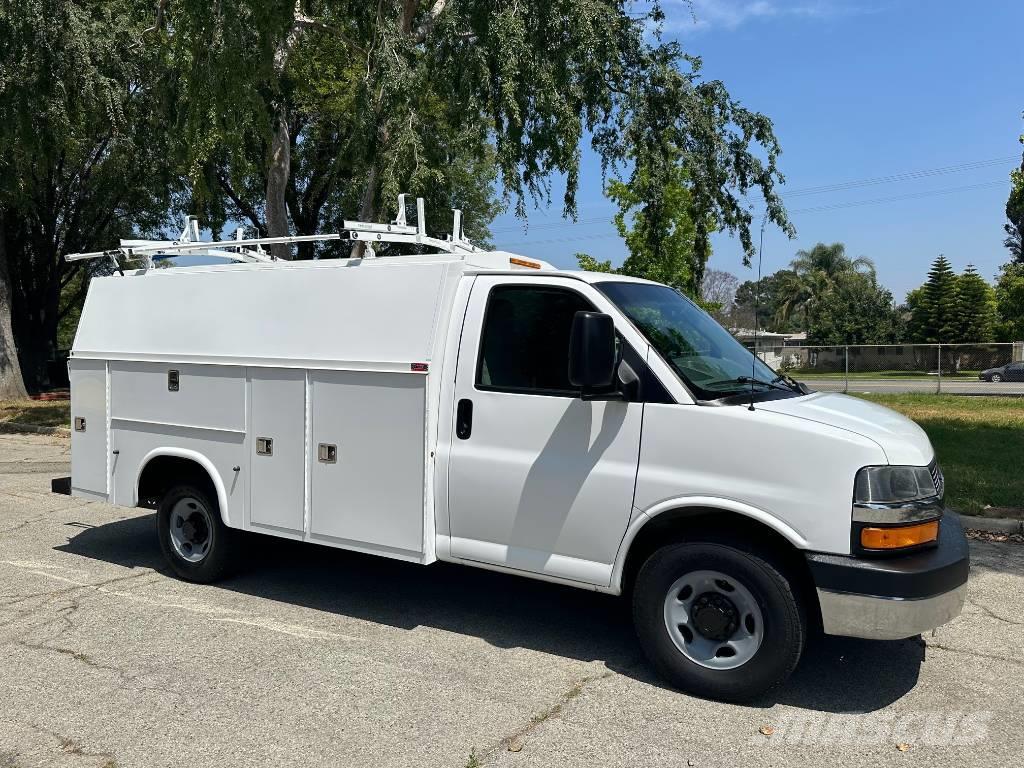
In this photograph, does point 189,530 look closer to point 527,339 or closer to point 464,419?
point 464,419

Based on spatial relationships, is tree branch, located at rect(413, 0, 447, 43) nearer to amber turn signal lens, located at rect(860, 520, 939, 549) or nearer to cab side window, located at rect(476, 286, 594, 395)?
cab side window, located at rect(476, 286, 594, 395)

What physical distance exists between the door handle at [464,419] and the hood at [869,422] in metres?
1.59

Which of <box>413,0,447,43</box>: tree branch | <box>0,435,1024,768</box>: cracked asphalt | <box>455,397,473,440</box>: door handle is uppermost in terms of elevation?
<box>413,0,447,43</box>: tree branch

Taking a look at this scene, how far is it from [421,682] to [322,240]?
2770 millimetres

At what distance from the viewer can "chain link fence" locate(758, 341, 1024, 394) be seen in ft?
91.6

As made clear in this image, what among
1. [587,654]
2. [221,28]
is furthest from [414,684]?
[221,28]

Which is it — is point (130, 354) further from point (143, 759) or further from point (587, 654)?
point (587, 654)

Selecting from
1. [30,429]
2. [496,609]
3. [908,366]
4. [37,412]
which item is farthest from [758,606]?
[908,366]

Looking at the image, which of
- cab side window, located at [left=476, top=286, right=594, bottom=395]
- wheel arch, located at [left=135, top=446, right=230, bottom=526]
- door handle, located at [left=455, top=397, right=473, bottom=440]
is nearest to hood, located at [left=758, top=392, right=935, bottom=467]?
cab side window, located at [left=476, top=286, right=594, bottom=395]

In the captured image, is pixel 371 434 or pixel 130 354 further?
pixel 130 354

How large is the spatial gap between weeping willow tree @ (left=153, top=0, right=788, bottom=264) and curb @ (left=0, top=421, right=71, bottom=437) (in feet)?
16.2

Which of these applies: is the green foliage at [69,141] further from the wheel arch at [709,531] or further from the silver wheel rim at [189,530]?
the wheel arch at [709,531]

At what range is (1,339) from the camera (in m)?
20.2

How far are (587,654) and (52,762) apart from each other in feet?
8.75
